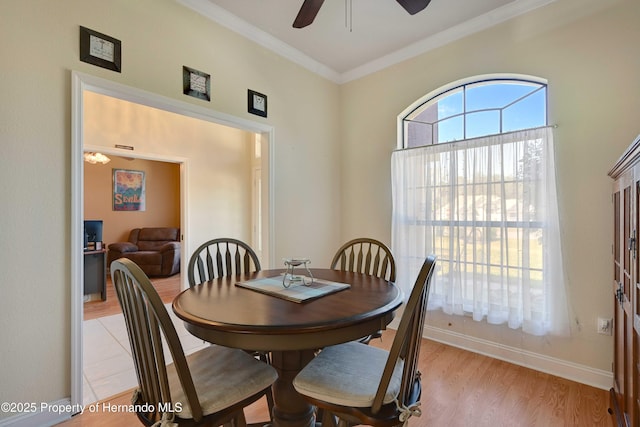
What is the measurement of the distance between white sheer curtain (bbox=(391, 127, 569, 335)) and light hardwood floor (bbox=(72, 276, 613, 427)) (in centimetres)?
35

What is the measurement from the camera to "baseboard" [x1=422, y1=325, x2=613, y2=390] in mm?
2074

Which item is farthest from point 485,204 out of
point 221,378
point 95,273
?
point 95,273

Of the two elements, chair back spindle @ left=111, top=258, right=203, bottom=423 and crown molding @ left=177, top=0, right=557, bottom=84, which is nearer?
chair back spindle @ left=111, top=258, right=203, bottom=423

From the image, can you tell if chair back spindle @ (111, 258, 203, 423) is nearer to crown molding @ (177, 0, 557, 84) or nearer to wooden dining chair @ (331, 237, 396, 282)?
wooden dining chair @ (331, 237, 396, 282)

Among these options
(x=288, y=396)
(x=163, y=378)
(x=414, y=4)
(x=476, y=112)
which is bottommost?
(x=288, y=396)

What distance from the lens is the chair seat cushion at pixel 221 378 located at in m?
1.06

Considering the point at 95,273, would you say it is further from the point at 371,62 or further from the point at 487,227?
the point at 487,227

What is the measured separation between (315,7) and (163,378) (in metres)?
1.97

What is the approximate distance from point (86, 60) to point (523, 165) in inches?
Result: 119

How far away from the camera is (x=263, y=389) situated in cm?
118

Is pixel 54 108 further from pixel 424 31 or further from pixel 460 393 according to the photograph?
pixel 460 393

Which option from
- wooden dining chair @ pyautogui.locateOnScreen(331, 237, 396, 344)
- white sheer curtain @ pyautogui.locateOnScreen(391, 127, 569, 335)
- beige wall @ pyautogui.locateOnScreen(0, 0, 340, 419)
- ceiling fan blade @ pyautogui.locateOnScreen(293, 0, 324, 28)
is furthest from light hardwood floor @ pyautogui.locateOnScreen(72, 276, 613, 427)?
ceiling fan blade @ pyautogui.locateOnScreen(293, 0, 324, 28)

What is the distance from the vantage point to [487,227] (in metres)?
2.48

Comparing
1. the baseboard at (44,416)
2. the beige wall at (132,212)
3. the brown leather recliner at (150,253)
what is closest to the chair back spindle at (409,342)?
the baseboard at (44,416)
